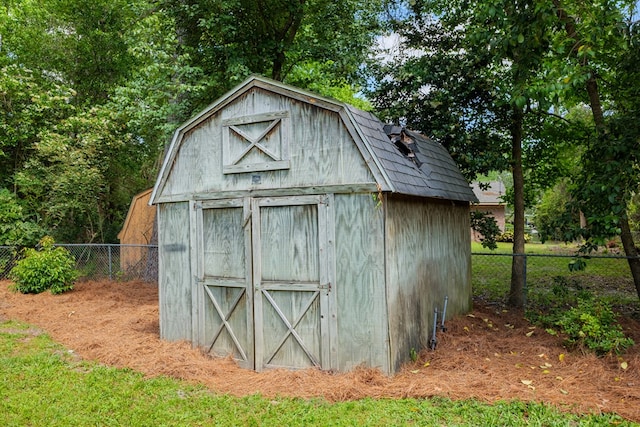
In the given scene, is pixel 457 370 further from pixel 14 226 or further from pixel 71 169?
pixel 14 226

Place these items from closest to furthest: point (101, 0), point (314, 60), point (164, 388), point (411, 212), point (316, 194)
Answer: point (164, 388) → point (316, 194) → point (411, 212) → point (314, 60) → point (101, 0)

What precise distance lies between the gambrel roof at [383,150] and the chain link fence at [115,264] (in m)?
6.94

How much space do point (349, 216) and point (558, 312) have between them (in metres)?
4.06

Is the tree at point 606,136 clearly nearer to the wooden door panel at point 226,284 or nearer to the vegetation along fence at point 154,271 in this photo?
the wooden door panel at point 226,284

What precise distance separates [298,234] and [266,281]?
0.78 metres

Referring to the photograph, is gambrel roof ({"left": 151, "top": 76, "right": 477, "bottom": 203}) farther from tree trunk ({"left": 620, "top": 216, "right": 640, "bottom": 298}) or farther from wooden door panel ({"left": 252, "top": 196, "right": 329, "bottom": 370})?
tree trunk ({"left": 620, "top": 216, "right": 640, "bottom": 298})

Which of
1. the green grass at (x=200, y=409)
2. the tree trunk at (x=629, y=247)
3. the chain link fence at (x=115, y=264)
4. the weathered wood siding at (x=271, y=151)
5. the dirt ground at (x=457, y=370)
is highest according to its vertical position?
the weathered wood siding at (x=271, y=151)

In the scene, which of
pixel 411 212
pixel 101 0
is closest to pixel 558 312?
pixel 411 212

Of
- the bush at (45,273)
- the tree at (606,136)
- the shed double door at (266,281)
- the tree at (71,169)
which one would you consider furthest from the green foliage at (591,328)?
the tree at (71,169)

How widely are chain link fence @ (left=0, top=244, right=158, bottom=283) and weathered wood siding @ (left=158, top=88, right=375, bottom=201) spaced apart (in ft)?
23.3

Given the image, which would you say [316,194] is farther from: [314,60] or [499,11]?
[314,60]

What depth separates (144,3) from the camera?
1119 centimetres

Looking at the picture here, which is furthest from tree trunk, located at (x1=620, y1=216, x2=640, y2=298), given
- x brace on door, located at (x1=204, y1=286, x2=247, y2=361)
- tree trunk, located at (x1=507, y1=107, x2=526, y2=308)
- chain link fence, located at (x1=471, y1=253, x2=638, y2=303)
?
x brace on door, located at (x1=204, y1=286, x2=247, y2=361)

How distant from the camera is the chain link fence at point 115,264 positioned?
43.5 feet
